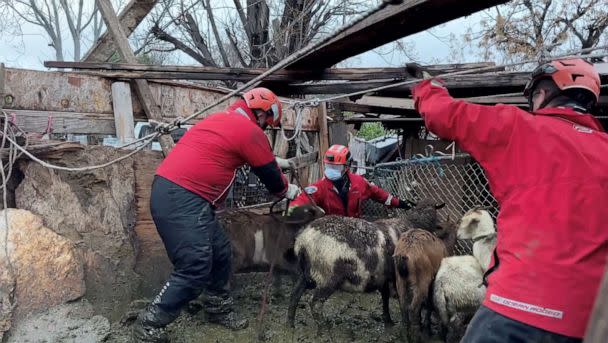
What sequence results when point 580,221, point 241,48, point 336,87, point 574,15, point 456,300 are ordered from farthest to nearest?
point 574,15, point 241,48, point 336,87, point 456,300, point 580,221

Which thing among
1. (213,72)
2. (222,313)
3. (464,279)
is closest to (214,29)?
(213,72)

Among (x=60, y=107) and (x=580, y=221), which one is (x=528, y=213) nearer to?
(x=580, y=221)

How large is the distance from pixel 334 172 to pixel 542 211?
180 inches

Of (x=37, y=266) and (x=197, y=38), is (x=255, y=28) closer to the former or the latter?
(x=197, y=38)

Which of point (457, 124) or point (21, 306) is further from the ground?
point (457, 124)

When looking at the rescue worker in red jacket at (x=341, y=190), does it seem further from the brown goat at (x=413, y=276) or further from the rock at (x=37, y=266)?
the rock at (x=37, y=266)

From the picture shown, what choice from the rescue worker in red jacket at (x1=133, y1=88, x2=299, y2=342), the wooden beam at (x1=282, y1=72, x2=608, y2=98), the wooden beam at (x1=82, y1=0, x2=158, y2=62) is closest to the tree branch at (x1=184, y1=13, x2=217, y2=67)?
the wooden beam at (x1=82, y1=0, x2=158, y2=62)

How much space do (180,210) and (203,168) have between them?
433 millimetres

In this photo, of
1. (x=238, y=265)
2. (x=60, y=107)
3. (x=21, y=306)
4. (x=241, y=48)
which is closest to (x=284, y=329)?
(x=238, y=265)

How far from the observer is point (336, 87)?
606 cm

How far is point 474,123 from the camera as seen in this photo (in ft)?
8.75

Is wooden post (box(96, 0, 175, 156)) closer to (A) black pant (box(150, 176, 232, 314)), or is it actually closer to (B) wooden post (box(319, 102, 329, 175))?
(A) black pant (box(150, 176, 232, 314))

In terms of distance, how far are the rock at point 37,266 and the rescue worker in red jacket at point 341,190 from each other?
9.66ft

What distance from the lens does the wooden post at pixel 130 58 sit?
590 cm
